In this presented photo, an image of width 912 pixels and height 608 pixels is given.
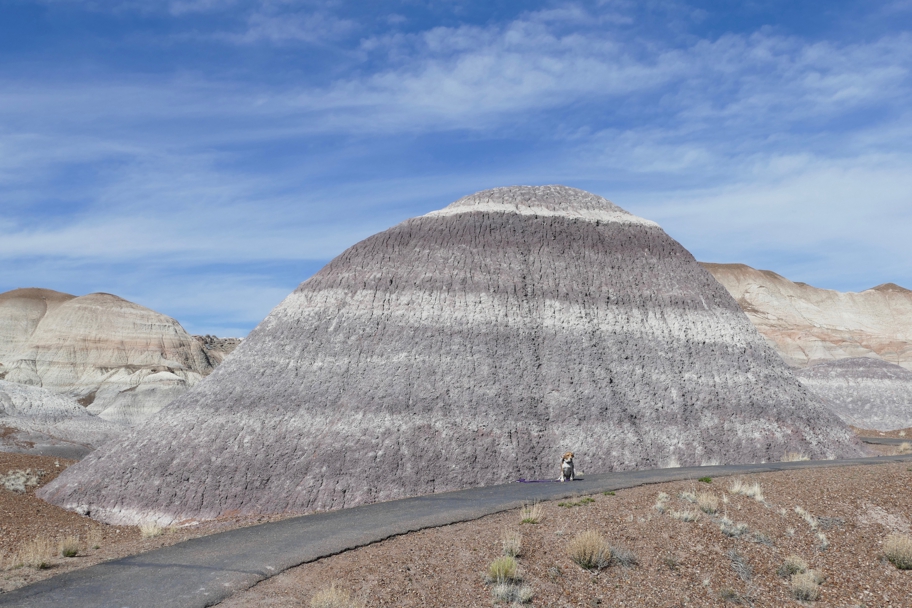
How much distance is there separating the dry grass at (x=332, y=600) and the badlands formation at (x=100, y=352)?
2567 inches

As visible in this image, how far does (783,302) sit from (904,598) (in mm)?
91997

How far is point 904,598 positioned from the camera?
13492 millimetres

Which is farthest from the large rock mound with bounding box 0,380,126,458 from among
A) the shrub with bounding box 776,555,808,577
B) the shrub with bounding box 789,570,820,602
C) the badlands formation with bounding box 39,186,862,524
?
the shrub with bounding box 789,570,820,602

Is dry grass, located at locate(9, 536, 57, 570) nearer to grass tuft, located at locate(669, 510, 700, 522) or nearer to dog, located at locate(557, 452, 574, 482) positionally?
grass tuft, located at locate(669, 510, 700, 522)

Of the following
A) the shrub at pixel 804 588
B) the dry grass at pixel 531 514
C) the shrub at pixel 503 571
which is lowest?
the shrub at pixel 804 588

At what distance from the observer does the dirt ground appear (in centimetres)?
1236

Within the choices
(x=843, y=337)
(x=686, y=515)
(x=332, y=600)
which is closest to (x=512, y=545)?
(x=332, y=600)

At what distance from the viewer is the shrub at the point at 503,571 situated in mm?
12547

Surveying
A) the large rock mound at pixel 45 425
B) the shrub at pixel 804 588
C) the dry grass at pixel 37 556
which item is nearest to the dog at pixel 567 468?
the shrub at pixel 804 588

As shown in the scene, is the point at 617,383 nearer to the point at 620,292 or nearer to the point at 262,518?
the point at 620,292

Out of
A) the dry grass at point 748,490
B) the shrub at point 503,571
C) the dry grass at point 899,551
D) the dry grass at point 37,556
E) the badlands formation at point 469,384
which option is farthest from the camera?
the badlands formation at point 469,384

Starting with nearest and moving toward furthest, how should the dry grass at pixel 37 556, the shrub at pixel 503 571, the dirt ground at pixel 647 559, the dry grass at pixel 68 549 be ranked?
the dirt ground at pixel 647 559
the shrub at pixel 503 571
the dry grass at pixel 37 556
the dry grass at pixel 68 549

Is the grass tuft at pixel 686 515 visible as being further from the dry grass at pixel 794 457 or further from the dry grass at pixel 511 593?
the dry grass at pixel 794 457

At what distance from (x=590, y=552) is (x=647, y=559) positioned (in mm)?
1340
